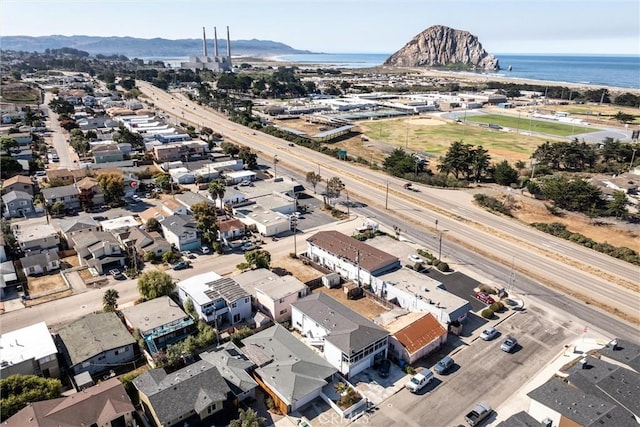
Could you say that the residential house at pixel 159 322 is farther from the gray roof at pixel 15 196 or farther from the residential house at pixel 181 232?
the gray roof at pixel 15 196

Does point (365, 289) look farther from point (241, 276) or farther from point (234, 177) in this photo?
point (234, 177)

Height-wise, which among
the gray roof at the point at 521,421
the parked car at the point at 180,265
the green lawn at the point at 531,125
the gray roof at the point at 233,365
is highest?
the green lawn at the point at 531,125

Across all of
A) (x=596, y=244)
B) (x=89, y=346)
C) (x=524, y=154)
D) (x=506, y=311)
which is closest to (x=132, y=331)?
(x=89, y=346)

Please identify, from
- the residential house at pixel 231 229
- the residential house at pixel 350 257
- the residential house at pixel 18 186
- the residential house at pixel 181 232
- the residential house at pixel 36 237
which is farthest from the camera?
the residential house at pixel 18 186

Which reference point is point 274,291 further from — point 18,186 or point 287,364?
point 18,186

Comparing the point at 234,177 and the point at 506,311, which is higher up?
the point at 234,177

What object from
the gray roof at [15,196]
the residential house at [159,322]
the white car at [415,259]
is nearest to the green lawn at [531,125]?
the white car at [415,259]

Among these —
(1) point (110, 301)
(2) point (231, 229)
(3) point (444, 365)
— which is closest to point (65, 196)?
(2) point (231, 229)

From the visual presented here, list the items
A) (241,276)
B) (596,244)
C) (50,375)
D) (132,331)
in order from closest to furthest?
(50,375), (132,331), (241,276), (596,244)
